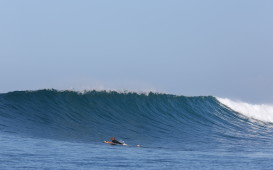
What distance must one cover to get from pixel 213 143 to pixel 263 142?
3.33m

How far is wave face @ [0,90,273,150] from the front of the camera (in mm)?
24297

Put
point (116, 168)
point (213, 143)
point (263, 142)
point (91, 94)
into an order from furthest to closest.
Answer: point (91, 94)
point (263, 142)
point (213, 143)
point (116, 168)

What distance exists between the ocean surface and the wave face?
5 centimetres

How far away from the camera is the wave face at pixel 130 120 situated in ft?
79.7

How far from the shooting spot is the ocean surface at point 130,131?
17.1 m

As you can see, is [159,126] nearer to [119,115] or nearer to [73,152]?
[119,115]

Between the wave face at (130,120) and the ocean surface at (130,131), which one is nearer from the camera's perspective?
the ocean surface at (130,131)

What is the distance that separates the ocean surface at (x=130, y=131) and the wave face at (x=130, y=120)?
0.16ft

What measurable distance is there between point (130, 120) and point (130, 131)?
2884mm

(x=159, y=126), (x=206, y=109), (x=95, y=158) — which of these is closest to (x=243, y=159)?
(x=95, y=158)

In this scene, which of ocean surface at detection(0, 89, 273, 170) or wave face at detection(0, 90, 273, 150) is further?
wave face at detection(0, 90, 273, 150)

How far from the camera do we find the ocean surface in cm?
1711

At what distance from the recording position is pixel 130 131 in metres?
26.8

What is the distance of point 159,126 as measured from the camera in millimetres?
29016
